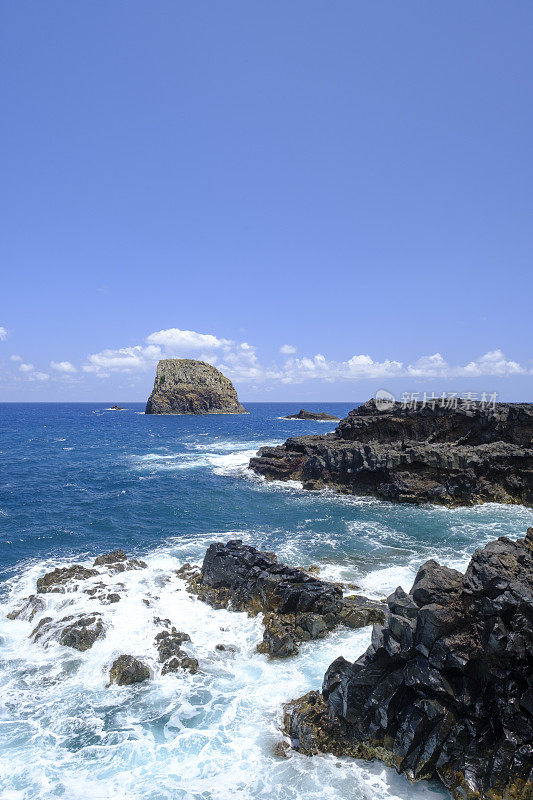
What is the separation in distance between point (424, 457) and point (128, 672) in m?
35.7

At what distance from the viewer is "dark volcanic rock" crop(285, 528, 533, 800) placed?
11742 millimetres

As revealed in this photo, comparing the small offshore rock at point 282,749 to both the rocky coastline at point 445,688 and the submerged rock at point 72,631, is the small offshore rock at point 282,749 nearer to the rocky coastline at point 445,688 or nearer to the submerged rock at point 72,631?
the rocky coastline at point 445,688

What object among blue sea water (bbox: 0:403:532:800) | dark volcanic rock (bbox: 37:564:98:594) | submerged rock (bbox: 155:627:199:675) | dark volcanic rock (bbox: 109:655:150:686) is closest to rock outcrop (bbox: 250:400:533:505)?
blue sea water (bbox: 0:403:532:800)

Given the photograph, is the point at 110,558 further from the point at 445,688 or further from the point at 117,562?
the point at 445,688

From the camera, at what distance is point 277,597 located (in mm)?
21922

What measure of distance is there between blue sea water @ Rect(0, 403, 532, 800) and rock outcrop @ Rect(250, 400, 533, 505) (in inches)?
105

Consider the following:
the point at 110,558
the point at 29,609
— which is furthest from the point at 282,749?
the point at 110,558

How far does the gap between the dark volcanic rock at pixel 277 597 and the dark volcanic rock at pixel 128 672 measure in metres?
5.08

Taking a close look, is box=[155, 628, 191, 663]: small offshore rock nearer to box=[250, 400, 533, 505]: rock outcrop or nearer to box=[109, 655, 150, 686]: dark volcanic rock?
box=[109, 655, 150, 686]: dark volcanic rock

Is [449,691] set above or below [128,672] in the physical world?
above

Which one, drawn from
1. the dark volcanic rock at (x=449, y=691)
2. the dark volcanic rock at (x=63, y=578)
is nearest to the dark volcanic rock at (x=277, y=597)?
the dark volcanic rock at (x=449, y=691)

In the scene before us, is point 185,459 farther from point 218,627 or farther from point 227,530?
point 218,627

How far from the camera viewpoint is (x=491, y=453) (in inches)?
1767

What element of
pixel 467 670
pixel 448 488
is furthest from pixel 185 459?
pixel 467 670
